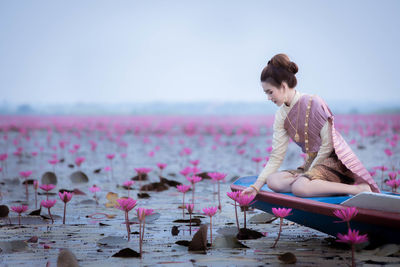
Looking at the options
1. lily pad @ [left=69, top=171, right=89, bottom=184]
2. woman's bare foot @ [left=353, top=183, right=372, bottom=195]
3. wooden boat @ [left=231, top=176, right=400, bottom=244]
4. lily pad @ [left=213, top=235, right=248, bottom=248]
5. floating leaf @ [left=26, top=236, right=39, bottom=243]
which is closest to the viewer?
wooden boat @ [left=231, top=176, right=400, bottom=244]

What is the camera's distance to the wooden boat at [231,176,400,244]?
1399 millimetres

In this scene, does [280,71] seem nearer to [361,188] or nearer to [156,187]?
[361,188]

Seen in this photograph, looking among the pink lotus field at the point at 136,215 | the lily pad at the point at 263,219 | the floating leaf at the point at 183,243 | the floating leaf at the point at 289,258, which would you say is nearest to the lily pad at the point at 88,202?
the pink lotus field at the point at 136,215

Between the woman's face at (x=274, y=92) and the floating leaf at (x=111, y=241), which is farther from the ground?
the woman's face at (x=274, y=92)

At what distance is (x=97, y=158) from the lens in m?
5.46

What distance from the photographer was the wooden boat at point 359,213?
1.40 meters

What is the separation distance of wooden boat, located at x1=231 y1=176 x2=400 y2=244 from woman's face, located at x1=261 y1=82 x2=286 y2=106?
0.45 metres

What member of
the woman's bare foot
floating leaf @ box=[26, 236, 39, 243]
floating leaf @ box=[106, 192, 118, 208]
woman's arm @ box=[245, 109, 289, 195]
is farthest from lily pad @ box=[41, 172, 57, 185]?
the woman's bare foot

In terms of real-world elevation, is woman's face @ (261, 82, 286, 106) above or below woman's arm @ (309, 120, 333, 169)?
above

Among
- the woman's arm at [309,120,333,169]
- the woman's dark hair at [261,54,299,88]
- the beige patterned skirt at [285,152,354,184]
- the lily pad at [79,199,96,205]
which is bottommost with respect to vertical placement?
the lily pad at [79,199,96,205]

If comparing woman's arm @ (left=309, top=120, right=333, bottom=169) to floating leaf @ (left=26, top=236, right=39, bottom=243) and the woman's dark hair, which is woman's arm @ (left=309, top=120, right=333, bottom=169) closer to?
the woman's dark hair

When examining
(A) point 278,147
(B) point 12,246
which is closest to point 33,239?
(B) point 12,246

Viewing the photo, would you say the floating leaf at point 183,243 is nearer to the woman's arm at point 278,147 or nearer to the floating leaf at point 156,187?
the woman's arm at point 278,147

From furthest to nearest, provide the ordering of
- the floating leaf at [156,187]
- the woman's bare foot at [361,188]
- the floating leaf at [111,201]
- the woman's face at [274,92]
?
1. the floating leaf at [156,187]
2. the floating leaf at [111,201]
3. the woman's face at [274,92]
4. the woman's bare foot at [361,188]
